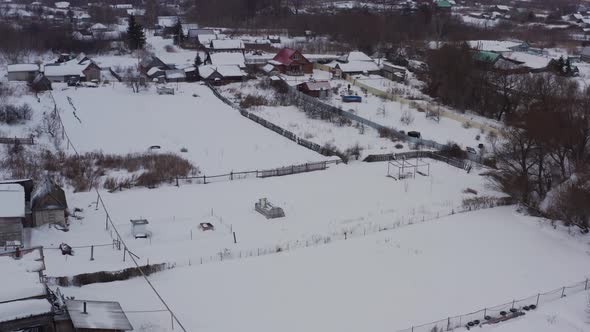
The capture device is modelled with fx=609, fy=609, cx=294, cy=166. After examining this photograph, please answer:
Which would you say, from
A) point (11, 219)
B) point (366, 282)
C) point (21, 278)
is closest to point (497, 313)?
point (366, 282)

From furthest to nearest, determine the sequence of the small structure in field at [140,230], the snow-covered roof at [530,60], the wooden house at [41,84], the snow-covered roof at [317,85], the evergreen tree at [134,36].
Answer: the evergreen tree at [134,36] → the snow-covered roof at [530,60] → the snow-covered roof at [317,85] → the wooden house at [41,84] → the small structure in field at [140,230]

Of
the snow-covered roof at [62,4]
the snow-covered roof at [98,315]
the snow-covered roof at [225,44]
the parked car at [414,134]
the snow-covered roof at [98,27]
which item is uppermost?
the snow-covered roof at [62,4]

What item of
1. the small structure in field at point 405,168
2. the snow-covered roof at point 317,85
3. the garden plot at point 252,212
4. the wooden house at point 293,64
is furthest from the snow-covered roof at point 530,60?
the garden plot at point 252,212

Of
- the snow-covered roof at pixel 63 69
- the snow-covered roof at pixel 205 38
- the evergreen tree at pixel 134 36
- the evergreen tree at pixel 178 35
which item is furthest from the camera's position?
the evergreen tree at pixel 178 35

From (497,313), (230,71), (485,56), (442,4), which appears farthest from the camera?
(442,4)

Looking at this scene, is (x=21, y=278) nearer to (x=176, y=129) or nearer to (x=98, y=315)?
(x=98, y=315)

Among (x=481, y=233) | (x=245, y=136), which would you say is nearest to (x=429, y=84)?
(x=245, y=136)

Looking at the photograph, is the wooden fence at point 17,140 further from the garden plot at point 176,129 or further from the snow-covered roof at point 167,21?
the snow-covered roof at point 167,21
